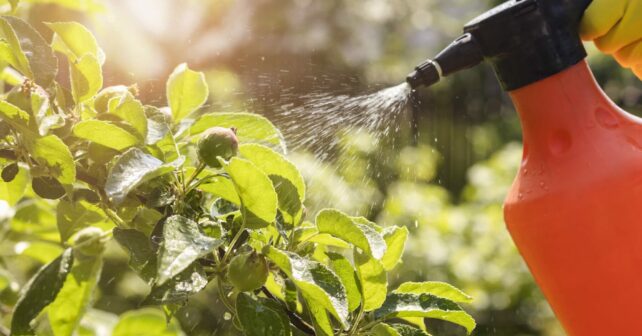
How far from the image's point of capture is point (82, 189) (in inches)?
25.0

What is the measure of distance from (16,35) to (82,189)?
12cm

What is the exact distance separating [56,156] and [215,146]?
109mm

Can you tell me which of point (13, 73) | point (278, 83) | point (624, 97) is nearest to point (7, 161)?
point (13, 73)

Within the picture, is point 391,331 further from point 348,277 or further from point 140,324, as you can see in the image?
point 140,324

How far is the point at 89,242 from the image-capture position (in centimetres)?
64

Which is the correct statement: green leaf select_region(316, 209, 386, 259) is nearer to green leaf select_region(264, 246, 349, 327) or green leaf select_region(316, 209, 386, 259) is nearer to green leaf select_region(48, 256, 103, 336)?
green leaf select_region(264, 246, 349, 327)

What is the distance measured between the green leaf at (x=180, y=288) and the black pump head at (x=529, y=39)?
1.40 ft

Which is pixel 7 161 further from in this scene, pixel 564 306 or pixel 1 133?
pixel 564 306

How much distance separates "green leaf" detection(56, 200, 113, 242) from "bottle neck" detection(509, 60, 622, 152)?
0.42 meters

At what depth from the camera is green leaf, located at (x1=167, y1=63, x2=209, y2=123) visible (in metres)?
0.68

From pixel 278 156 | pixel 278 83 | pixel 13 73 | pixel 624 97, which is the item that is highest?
pixel 13 73

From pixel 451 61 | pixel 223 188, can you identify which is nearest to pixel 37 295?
pixel 223 188

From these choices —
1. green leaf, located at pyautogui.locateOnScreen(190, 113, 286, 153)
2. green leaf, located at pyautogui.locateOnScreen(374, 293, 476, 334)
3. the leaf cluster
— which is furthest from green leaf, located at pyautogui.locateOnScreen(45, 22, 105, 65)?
green leaf, located at pyautogui.locateOnScreen(374, 293, 476, 334)

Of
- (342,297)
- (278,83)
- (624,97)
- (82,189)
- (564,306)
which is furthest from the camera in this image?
(624,97)
